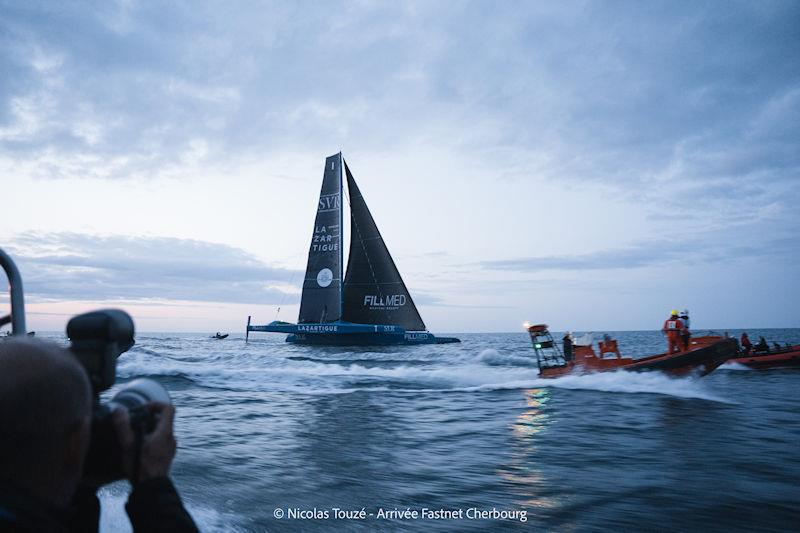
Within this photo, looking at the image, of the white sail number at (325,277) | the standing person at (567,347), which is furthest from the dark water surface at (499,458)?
the white sail number at (325,277)

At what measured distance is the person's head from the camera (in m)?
1.07

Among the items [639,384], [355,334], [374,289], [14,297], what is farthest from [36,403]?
[374,289]

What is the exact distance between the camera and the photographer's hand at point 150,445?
1265 millimetres

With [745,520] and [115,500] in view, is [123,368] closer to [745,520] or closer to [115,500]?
[115,500]

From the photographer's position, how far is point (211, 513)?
4.72 metres

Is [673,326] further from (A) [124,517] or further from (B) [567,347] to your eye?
(A) [124,517]

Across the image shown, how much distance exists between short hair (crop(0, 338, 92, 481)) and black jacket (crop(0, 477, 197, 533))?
0.07m

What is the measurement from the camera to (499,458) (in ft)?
22.5

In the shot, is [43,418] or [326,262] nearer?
[43,418]

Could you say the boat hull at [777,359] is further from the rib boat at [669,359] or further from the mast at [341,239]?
the mast at [341,239]

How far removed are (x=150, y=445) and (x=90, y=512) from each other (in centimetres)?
67

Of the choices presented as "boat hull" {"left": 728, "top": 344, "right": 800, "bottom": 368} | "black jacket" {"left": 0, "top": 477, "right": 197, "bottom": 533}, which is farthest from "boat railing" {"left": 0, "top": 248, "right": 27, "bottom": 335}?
"boat hull" {"left": 728, "top": 344, "right": 800, "bottom": 368}

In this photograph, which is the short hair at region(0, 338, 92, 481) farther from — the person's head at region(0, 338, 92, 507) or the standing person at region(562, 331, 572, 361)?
the standing person at region(562, 331, 572, 361)

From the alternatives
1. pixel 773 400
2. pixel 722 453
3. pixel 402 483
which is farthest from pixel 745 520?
pixel 773 400
